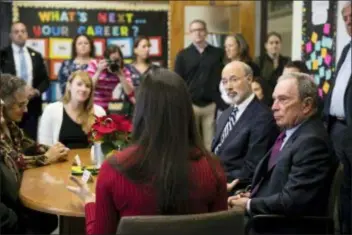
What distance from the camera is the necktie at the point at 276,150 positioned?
9.27ft

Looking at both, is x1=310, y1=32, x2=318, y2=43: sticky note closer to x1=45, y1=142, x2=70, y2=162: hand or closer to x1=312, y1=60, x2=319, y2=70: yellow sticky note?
x1=312, y1=60, x2=319, y2=70: yellow sticky note

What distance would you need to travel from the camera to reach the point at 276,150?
2.90m

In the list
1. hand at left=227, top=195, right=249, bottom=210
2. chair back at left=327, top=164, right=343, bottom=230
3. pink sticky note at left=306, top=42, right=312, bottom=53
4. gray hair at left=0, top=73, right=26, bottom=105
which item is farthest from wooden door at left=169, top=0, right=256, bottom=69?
chair back at left=327, top=164, right=343, bottom=230

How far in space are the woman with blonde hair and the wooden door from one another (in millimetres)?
2784

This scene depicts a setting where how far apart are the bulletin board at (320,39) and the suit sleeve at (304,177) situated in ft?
8.52

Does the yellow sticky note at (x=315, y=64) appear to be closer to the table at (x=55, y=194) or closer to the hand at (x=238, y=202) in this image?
the table at (x=55, y=194)

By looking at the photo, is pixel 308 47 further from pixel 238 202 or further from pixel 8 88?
pixel 8 88

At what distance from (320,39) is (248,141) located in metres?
2.44

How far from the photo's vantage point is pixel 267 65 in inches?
225

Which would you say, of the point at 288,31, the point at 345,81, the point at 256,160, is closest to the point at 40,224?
the point at 256,160

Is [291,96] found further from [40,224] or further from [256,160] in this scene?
[40,224]

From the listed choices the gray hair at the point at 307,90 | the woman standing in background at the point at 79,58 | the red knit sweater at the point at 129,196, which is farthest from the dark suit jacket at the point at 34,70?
the red knit sweater at the point at 129,196

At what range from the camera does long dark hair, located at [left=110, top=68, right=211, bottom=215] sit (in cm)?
178

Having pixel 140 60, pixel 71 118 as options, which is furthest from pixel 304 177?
pixel 140 60
